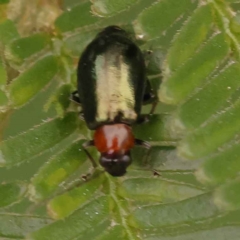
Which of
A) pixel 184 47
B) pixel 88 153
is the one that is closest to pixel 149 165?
pixel 88 153

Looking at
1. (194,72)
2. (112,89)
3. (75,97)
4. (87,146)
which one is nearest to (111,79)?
(112,89)

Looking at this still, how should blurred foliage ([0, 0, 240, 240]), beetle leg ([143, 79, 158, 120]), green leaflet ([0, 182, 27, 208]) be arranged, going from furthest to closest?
beetle leg ([143, 79, 158, 120]) → green leaflet ([0, 182, 27, 208]) → blurred foliage ([0, 0, 240, 240])

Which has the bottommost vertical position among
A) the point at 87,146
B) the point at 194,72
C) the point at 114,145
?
the point at 114,145

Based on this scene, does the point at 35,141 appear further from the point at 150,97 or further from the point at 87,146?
the point at 150,97

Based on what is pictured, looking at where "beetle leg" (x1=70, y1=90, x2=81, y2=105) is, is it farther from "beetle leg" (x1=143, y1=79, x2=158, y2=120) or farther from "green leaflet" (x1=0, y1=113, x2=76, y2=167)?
"beetle leg" (x1=143, y1=79, x2=158, y2=120)

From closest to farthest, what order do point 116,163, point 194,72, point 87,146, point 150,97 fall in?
point 194,72 < point 116,163 < point 87,146 < point 150,97

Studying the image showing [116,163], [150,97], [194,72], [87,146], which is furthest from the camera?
[150,97]

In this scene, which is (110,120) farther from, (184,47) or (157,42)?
(184,47)

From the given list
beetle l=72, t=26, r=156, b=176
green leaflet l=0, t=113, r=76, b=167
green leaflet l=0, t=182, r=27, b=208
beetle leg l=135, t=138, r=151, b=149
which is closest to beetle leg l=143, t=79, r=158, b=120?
beetle l=72, t=26, r=156, b=176
